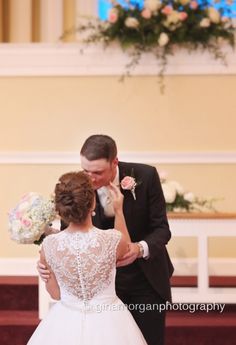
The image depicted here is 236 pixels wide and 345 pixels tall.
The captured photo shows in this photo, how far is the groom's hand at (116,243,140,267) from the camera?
296 cm

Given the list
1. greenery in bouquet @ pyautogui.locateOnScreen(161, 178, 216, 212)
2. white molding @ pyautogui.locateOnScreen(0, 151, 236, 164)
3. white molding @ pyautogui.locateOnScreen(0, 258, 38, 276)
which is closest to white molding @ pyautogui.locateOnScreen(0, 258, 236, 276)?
white molding @ pyautogui.locateOnScreen(0, 258, 38, 276)

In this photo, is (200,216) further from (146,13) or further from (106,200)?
(146,13)

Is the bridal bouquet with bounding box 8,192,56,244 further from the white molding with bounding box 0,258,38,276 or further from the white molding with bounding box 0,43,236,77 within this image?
the white molding with bounding box 0,43,236,77

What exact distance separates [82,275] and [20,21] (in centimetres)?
452

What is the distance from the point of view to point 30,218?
293cm

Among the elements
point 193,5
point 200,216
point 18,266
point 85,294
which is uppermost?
point 193,5

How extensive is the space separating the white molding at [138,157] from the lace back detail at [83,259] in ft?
10.6

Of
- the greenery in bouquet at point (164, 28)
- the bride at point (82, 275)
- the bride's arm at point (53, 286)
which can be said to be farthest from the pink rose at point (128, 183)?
the greenery in bouquet at point (164, 28)

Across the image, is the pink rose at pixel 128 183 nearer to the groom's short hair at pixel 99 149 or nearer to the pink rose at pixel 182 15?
the groom's short hair at pixel 99 149

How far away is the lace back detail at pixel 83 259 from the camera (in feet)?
9.23

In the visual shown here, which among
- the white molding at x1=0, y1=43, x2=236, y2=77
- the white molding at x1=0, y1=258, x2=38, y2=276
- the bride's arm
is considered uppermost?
the white molding at x1=0, y1=43, x2=236, y2=77

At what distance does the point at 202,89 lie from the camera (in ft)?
20.2

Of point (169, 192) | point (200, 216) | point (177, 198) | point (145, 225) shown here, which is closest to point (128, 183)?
point (145, 225)

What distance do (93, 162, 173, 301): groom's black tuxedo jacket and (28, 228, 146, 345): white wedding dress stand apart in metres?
0.34
